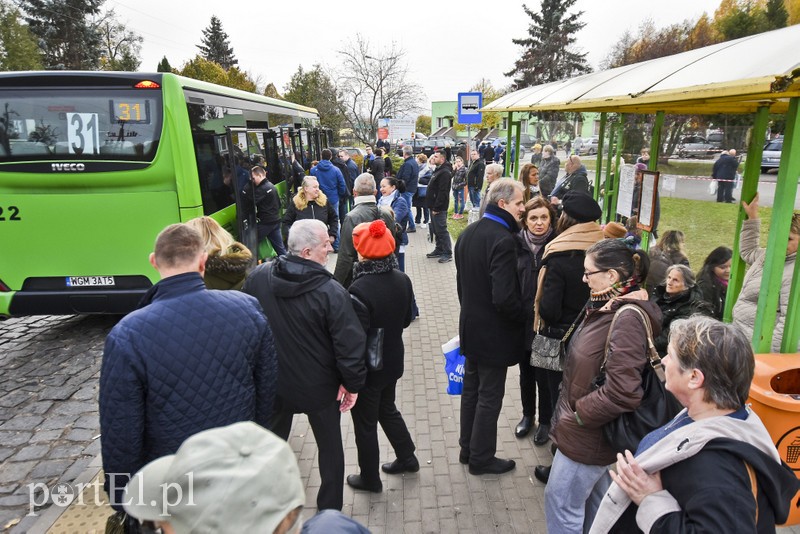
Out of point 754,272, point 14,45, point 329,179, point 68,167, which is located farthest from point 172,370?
point 14,45

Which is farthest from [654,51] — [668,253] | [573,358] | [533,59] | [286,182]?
[573,358]

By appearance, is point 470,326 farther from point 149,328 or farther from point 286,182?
point 286,182

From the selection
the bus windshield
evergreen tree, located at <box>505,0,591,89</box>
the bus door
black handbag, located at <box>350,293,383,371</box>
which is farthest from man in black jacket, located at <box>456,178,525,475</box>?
evergreen tree, located at <box>505,0,591,89</box>

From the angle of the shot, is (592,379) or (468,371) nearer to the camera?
(592,379)

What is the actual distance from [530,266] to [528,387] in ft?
4.06

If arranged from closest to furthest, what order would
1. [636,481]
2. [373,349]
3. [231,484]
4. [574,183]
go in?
1. [231,484]
2. [636,481]
3. [373,349]
4. [574,183]

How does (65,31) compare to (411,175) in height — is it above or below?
above

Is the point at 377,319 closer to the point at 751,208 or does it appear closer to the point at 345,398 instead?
the point at 345,398

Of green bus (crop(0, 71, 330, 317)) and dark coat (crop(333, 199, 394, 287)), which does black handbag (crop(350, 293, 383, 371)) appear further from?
green bus (crop(0, 71, 330, 317))

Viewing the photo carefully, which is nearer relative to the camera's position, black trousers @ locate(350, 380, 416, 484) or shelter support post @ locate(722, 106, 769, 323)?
black trousers @ locate(350, 380, 416, 484)

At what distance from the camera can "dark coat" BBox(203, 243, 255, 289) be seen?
352cm

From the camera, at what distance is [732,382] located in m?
1.68

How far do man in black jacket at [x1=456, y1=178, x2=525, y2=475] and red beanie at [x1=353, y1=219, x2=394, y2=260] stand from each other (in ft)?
2.15

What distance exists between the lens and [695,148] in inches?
314
